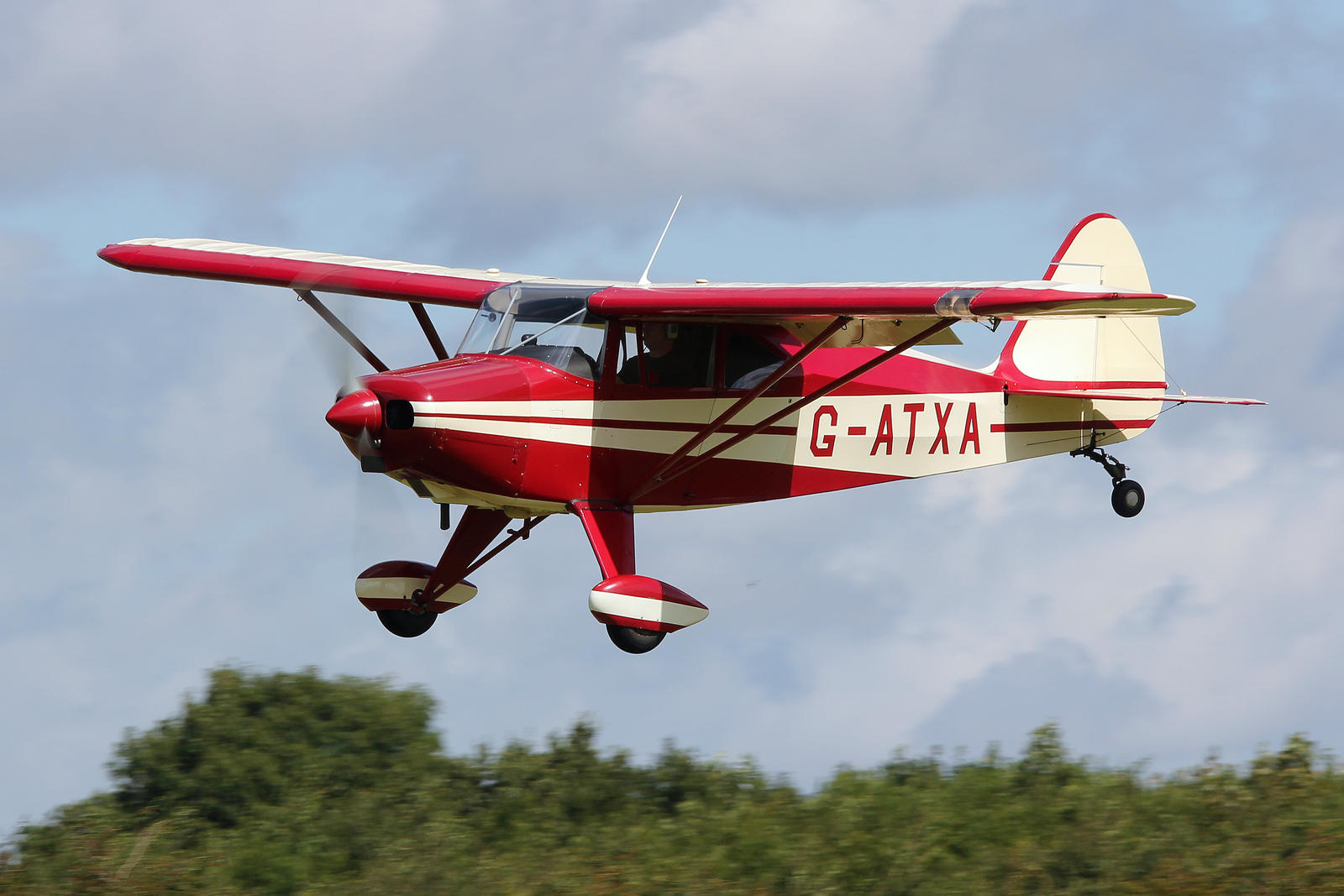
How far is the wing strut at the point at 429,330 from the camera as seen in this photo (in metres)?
16.2

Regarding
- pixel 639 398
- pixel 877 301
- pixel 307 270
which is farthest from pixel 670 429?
pixel 307 270

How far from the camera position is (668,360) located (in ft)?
47.7

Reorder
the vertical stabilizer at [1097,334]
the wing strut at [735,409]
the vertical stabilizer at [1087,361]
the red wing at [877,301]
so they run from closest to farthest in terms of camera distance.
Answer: the red wing at [877,301] → the wing strut at [735,409] → the vertical stabilizer at [1087,361] → the vertical stabilizer at [1097,334]

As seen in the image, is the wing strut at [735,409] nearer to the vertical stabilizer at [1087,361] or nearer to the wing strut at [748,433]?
the wing strut at [748,433]

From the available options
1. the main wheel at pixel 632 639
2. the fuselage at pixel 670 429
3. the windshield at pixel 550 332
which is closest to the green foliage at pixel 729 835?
the main wheel at pixel 632 639

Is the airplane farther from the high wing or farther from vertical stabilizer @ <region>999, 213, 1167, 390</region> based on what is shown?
vertical stabilizer @ <region>999, 213, 1167, 390</region>

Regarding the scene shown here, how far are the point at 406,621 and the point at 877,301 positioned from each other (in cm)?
545

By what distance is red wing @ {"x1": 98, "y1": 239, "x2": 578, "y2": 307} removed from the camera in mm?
16078

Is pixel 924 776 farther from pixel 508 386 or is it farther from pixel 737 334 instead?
pixel 508 386

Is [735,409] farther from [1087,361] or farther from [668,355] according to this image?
[1087,361]

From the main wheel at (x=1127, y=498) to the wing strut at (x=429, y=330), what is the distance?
751 cm

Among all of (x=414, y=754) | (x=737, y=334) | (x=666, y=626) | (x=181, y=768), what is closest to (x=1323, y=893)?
(x=666, y=626)

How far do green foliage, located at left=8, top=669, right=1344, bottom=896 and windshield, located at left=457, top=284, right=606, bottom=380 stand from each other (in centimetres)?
437

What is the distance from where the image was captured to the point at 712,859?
14898mm
